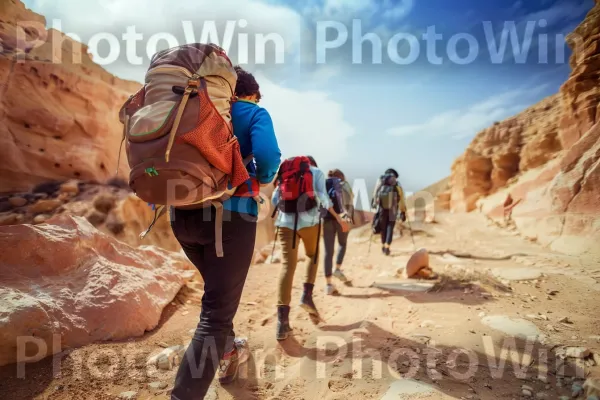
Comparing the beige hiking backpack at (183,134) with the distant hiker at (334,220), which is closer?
the beige hiking backpack at (183,134)

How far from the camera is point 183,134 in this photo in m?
1.41

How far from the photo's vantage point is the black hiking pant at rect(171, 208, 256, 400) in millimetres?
1594

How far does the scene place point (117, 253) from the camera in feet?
12.1

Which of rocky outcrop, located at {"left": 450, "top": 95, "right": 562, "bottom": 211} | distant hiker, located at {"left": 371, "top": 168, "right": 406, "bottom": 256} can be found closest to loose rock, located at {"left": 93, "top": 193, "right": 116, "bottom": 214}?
distant hiker, located at {"left": 371, "top": 168, "right": 406, "bottom": 256}

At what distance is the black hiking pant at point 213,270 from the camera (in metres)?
1.59

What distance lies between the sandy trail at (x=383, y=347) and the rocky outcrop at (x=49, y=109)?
9069mm

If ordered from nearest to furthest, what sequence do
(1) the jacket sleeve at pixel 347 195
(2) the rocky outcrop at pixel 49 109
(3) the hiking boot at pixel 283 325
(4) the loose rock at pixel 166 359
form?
(4) the loose rock at pixel 166 359 < (3) the hiking boot at pixel 283 325 < (1) the jacket sleeve at pixel 347 195 < (2) the rocky outcrop at pixel 49 109

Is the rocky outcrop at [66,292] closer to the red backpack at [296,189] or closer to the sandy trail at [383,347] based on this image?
the sandy trail at [383,347]

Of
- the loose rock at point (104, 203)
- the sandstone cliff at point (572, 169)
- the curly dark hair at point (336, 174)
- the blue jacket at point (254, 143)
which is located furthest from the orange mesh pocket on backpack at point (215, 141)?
the loose rock at point (104, 203)

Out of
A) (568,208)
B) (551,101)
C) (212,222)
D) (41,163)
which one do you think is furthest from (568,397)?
(551,101)

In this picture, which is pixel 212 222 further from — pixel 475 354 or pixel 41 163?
pixel 41 163

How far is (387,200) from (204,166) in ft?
A: 20.1

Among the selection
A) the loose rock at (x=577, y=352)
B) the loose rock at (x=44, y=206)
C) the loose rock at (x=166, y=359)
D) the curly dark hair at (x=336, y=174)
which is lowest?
the loose rock at (x=166, y=359)

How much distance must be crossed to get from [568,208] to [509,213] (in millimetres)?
4104
